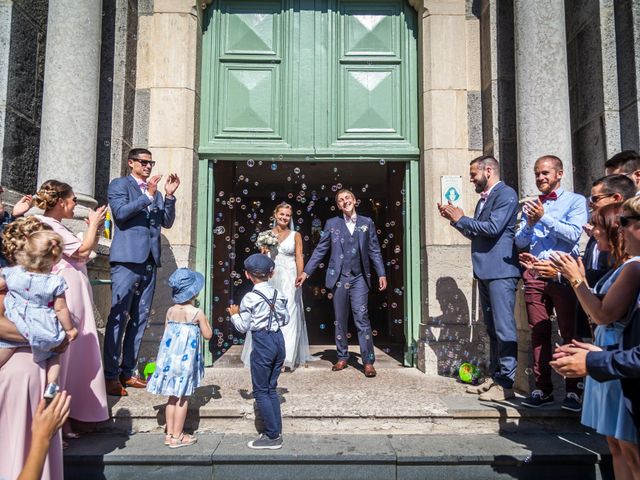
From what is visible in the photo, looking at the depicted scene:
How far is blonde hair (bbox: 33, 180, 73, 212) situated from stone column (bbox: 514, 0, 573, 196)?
442cm

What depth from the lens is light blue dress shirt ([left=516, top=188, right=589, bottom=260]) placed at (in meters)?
4.09

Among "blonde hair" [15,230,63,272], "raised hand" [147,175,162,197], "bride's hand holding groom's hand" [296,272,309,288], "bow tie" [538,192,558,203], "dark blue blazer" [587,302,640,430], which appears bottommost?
"dark blue blazer" [587,302,640,430]

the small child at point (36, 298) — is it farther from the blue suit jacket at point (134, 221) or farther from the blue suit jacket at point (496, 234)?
the blue suit jacket at point (496, 234)

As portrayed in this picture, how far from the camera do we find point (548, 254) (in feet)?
13.6

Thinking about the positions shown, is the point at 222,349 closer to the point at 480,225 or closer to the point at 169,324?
the point at 169,324

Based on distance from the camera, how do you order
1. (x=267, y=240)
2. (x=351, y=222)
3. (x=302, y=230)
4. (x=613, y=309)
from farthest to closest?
(x=302, y=230) < (x=267, y=240) < (x=351, y=222) < (x=613, y=309)

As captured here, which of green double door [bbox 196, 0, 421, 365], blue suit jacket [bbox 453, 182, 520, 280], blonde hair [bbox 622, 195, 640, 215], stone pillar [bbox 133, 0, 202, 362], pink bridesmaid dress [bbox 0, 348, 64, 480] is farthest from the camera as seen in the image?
green double door [bbox 196, 0, 421, 365]

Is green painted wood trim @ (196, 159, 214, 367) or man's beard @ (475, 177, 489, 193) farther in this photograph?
green painted wood trim @ (196, 159, 214, 367)

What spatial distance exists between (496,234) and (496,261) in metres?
0.26

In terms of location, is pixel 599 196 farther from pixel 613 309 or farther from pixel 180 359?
pixel 180 359

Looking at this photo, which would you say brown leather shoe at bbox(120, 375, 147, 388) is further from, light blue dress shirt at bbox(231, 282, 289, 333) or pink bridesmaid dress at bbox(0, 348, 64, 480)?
pink bridesmaid dress at bbox(0, 348, 64, 480)

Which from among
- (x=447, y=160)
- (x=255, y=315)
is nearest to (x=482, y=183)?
(x=447, y=160)

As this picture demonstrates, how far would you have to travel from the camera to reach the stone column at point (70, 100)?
5133 mm

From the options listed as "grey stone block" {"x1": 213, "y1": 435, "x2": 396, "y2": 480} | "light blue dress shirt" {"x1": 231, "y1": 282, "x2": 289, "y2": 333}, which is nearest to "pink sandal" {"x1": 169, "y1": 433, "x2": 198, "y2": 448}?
"grey stone block" {"x1": 213, "y1": 435, "x2": 396, "y2": 480}
